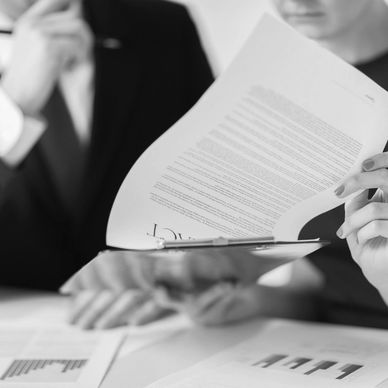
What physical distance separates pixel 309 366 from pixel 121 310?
1.21ft

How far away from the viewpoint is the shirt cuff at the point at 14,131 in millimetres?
1109

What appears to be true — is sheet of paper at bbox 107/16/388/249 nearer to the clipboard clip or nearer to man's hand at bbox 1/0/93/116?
the clipboard clip

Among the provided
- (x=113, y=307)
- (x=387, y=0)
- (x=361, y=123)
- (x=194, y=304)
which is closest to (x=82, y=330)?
(x=113, y=307)

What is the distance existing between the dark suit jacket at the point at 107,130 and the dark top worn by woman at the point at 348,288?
49cm

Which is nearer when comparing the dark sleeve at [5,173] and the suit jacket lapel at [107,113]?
the dark sleeve at [5,173]

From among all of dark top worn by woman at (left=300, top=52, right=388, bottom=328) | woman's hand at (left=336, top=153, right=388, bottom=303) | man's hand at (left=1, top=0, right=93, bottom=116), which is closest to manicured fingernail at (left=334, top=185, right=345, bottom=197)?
woman's hand at (left=336, top=153, right=388, bottom=303)

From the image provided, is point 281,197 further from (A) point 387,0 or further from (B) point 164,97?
(B) point 164,97

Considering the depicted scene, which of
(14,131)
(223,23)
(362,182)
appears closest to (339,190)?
(362,182)

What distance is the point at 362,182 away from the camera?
2.13 ft

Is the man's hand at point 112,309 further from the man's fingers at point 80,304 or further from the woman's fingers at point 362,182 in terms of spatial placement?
the woman's fingers at point 362,182

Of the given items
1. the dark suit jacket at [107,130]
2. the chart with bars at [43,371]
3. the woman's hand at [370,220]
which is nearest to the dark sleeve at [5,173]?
the dark suit jacket at [107,130]

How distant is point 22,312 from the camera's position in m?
1.14

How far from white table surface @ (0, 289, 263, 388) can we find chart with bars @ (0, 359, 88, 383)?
0.15ft

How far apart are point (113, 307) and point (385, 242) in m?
0.48
